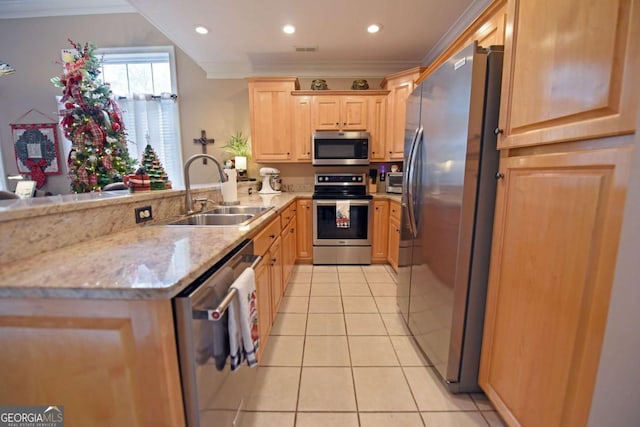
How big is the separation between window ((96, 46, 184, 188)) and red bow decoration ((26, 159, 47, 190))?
4.71 ft

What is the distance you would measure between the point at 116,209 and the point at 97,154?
7.57ft

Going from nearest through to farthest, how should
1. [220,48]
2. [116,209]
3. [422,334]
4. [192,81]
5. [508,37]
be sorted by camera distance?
[508,37] → [116,209] → [422,334] → [220,48] → [192,81]

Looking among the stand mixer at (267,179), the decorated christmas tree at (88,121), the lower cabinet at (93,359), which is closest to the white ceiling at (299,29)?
the decorated christmas tree at (88,121)

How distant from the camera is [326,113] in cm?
337

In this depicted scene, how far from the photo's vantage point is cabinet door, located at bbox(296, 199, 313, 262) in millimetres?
3236

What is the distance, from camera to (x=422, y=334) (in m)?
1.70

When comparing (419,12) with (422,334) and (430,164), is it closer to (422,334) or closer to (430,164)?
(430,164)

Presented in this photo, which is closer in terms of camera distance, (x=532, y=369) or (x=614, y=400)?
(x=614, y=400)

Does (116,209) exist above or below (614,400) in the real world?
above

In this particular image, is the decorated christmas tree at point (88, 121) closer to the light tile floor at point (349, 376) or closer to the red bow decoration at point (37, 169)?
the red bow decoration at point (37, 169)

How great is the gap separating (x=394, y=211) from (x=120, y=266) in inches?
106

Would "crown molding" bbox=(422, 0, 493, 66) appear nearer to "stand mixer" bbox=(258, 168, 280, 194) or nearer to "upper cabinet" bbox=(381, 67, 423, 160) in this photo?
"upper cabinet" bbox=(381, 67, 423, 160)

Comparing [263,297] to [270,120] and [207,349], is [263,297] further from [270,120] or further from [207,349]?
[270,120]

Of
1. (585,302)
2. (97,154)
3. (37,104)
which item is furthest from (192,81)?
(585,302)
